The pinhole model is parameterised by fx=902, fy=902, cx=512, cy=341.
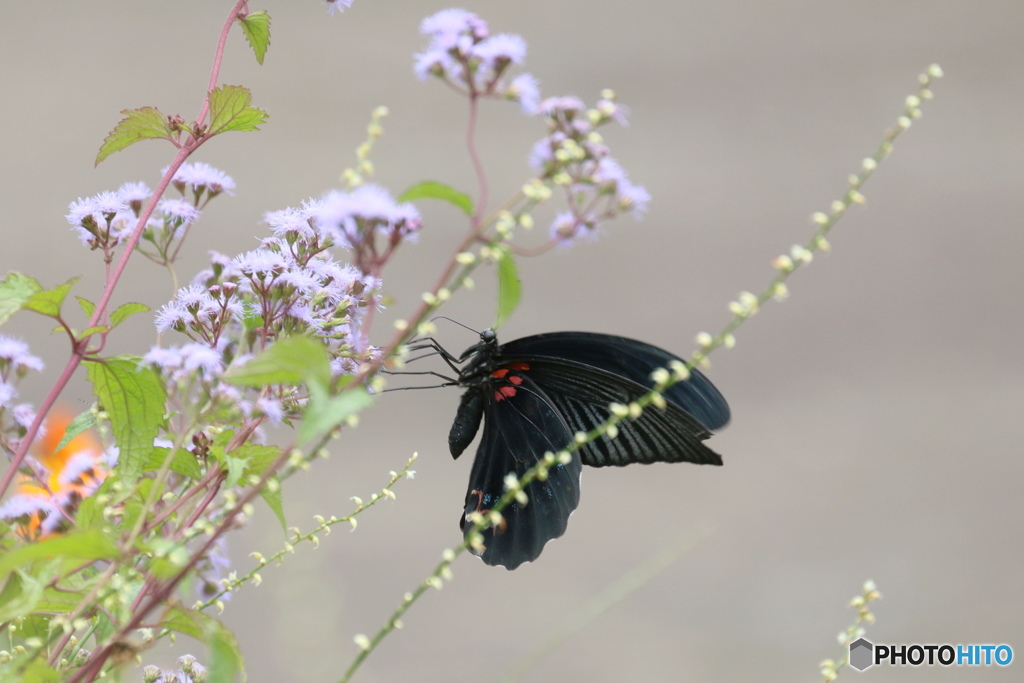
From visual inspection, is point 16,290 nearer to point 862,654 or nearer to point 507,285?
point 507,285

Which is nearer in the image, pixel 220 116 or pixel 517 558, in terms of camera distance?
pixel 220 116

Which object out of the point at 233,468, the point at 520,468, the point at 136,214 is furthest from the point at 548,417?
the point at 233,468

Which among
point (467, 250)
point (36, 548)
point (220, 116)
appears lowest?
point (36, 548)

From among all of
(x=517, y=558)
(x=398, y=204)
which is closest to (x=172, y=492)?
(x=398, y=204)

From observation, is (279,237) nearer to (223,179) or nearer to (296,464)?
(223,179)

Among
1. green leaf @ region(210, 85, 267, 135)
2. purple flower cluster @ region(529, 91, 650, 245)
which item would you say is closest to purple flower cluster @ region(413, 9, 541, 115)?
purple flower cluster @ region(529, 91, 650, 245)

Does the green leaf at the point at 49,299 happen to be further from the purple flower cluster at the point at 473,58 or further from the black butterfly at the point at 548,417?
the black butterfly at the point at 548,417

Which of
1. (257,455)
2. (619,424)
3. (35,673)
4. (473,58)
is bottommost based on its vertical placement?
(35,673)
